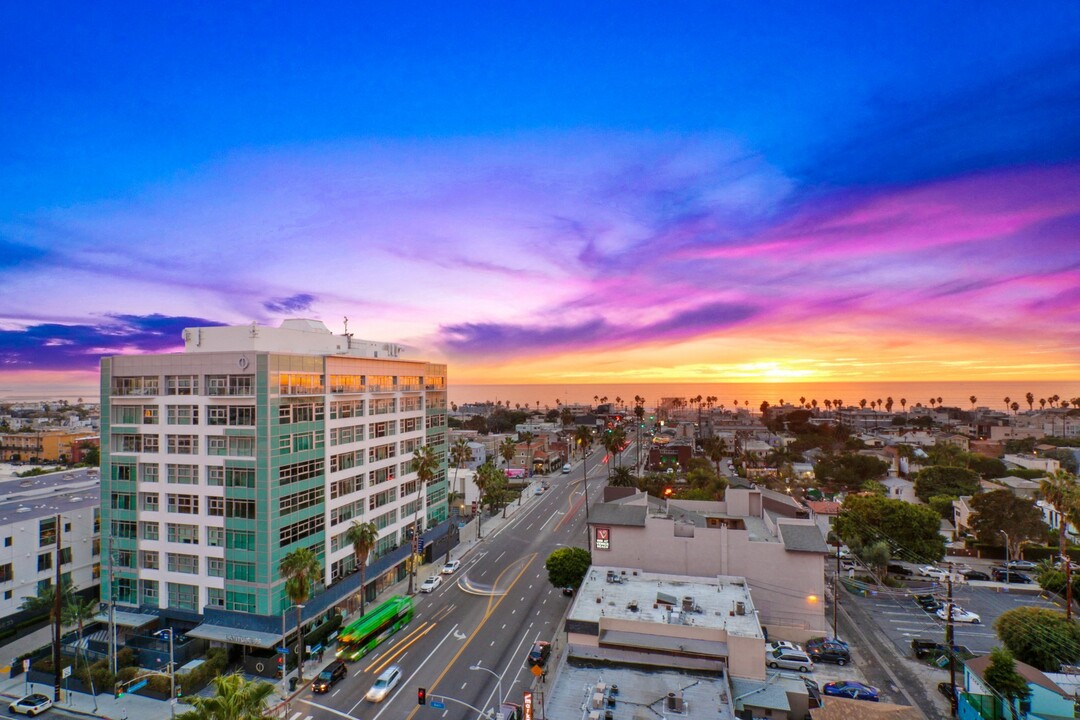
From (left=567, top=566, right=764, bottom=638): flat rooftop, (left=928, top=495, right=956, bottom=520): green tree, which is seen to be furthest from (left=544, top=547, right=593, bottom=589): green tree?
(left=928, top=495, right=956, bottom=520): green tree

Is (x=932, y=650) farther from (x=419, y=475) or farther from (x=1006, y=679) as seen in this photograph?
(x=419, y=475)

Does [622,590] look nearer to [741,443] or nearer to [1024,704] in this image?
[1024,704]

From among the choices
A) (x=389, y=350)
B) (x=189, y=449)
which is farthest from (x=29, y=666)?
(x=389, y=350)

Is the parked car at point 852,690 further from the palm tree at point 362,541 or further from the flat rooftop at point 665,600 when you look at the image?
the palm tree at point 362,541

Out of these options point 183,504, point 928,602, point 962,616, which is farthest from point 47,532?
point 962,616

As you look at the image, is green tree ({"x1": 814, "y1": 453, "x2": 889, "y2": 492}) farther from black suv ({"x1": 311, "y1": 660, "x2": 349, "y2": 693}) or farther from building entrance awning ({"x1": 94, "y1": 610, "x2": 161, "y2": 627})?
building entrance awning ({"x1": 94, "y1": 610, "x2": 161, "y2": 627})

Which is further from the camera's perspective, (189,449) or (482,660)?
(189,449)

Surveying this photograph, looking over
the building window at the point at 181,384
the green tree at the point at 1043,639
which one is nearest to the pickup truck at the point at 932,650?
the green tree at the point at 1043,639
